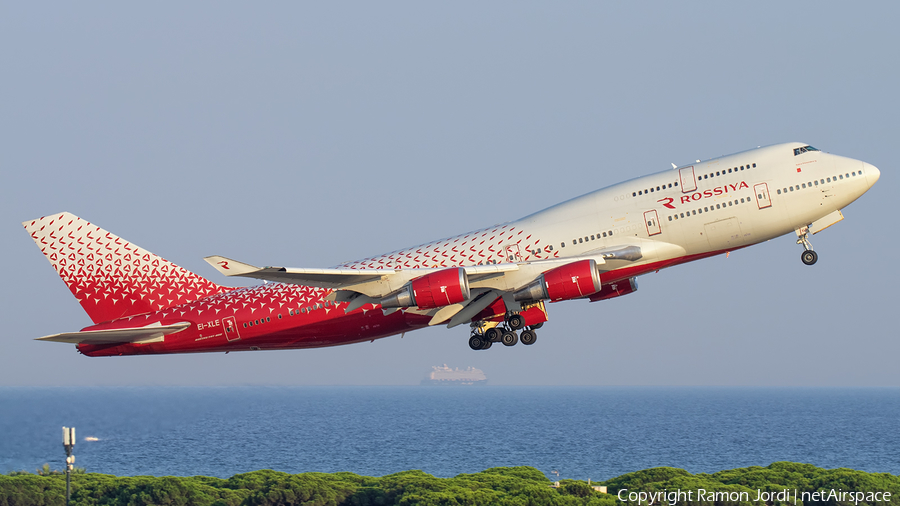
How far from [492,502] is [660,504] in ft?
30.1

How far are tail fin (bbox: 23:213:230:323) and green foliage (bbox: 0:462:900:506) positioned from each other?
567 inches

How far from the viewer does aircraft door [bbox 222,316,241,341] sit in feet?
137

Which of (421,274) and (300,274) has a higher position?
(300,274)

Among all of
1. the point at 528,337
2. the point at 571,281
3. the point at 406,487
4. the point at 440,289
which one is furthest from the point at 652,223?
the point at 406,487

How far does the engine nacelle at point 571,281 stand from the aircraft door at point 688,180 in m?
5.02

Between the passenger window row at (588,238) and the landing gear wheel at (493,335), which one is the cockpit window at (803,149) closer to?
the passenger window row at (588,238)

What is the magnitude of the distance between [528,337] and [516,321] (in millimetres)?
1170

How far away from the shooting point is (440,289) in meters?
34.7

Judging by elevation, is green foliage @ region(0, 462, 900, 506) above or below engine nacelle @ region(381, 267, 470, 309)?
below

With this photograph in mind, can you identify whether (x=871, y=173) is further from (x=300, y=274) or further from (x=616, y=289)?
(x=300, y=274)

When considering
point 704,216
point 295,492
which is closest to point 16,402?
point 295,492

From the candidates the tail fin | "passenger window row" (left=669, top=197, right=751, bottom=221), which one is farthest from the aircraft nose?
the tail fin

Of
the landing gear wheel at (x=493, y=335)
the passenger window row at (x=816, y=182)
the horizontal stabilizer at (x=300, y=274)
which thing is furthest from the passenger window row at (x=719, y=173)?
the horizontal stabilizer at (x=300, y=274)

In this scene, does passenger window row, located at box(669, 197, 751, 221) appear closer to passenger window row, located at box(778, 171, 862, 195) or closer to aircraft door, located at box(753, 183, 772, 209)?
aircraft door, located at box(753, 183, 772, 209)
